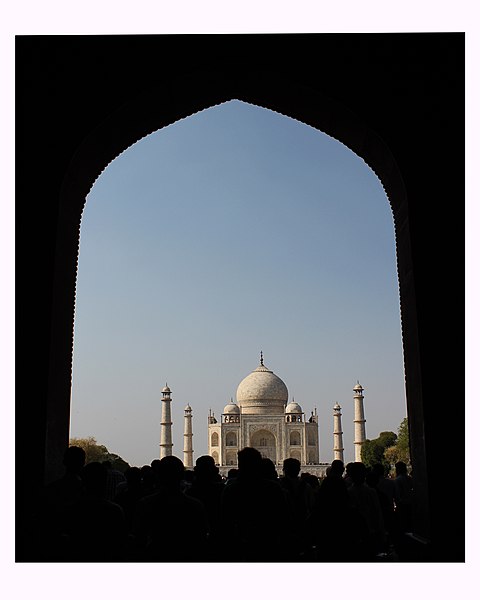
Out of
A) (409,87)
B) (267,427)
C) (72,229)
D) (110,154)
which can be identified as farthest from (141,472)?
(267,427)

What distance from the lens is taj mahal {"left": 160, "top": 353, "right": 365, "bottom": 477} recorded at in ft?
133

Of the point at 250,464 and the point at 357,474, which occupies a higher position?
the point at 250,464

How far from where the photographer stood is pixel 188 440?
138ft

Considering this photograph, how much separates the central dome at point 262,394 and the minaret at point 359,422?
489 cm

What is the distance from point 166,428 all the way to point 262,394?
5.88 meters

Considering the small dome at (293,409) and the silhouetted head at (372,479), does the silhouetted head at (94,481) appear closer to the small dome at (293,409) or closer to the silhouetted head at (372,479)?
the silhouetted head at (372,479)

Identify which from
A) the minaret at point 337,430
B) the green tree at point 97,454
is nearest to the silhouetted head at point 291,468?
the green tree at point 97,454

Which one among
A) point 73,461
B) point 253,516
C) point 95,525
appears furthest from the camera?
point 73,461

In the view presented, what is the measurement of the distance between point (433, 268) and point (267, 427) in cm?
3709

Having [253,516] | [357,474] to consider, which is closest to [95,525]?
[253,516]

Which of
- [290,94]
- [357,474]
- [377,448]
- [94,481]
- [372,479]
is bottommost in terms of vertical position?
[377,448]

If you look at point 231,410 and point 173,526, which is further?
point 231,410

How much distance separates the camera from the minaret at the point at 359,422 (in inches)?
1527

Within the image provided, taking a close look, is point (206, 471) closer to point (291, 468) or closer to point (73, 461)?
point (291, 468)
